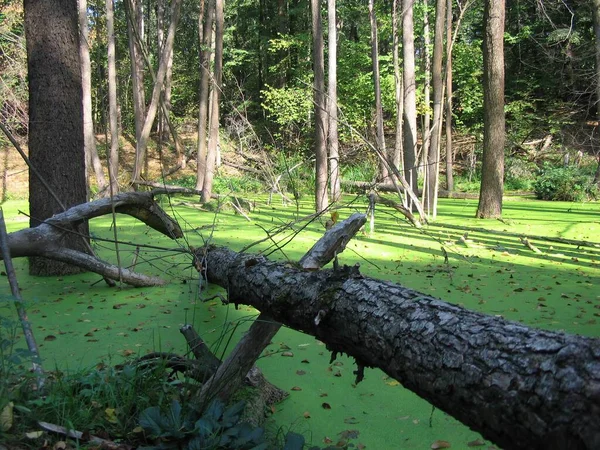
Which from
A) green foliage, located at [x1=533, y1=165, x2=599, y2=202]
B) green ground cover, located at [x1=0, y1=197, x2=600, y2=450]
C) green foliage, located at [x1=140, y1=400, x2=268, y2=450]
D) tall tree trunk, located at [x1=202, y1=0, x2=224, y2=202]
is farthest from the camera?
green foliage, located at [x1=533, y1=165, x2=599, y2=202]

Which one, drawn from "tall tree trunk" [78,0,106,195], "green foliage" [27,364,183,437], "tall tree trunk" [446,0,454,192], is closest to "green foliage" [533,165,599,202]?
"tall tree trunk" [446,0,454,192]

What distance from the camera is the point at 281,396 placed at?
276 centimetres

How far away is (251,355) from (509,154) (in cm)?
1814

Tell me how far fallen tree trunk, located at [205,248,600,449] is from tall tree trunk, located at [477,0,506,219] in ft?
26.0

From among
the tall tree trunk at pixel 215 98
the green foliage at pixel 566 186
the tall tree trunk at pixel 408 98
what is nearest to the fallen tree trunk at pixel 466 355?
the tall tree trunk at pixel 408 98

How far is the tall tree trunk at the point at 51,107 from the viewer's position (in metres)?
5.17

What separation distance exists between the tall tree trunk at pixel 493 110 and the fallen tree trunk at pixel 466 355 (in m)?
7.94

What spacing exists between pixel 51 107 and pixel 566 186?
459 inches

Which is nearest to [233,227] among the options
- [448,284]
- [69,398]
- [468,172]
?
[448,284]

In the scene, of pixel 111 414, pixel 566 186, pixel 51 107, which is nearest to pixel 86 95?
pixel 51 107

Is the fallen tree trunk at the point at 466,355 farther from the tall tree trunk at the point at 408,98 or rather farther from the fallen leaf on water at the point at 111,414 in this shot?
the tall tree trunk at the point at 408,98

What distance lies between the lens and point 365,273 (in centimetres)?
534

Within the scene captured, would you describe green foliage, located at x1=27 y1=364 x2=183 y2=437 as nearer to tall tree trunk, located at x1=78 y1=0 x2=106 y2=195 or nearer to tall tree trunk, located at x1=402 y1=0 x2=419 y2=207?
tall tree trunk, located at x1=402 y1=0 x2=419 y2=207

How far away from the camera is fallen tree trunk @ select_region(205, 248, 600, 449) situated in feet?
3.84
